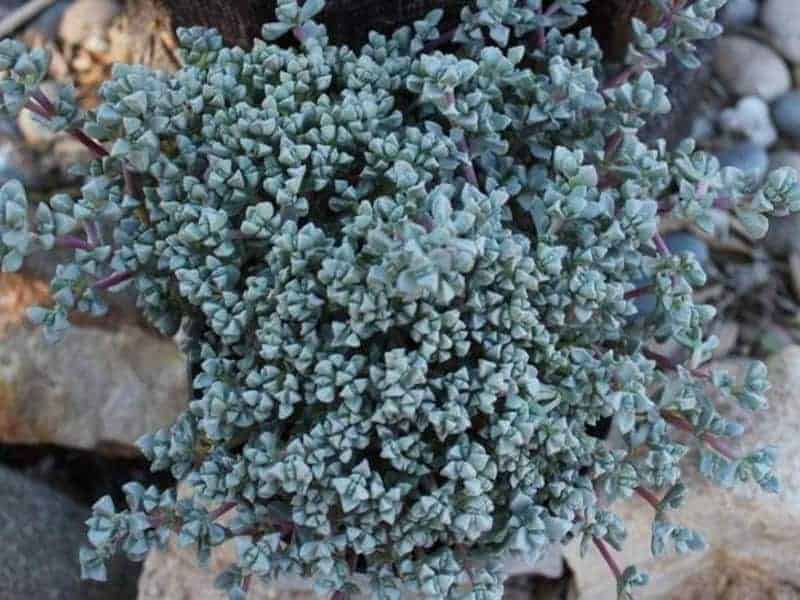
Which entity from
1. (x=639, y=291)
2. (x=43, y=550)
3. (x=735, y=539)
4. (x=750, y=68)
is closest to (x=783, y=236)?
(x=750, y=68)

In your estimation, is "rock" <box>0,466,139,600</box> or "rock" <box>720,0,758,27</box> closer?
"rock" <box>0,466,139,600</box>

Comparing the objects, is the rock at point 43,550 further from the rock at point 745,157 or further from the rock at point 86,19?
the rock at point 745,157

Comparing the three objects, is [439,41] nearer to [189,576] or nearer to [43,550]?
[189,576]

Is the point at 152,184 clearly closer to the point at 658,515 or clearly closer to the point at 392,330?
the point at 392,330

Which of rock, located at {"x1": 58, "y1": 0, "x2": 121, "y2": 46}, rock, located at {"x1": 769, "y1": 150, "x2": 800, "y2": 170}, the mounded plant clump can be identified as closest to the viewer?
the mounded plant clump

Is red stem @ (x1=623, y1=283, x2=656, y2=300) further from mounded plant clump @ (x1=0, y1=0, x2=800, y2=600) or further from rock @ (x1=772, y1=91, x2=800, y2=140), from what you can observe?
rock @ (x1=772, y1=91, x2=800, y2=140)

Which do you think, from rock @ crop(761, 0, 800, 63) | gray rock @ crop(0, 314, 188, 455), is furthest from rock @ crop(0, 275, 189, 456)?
rock @ crop(761, 0, 800, 63)
